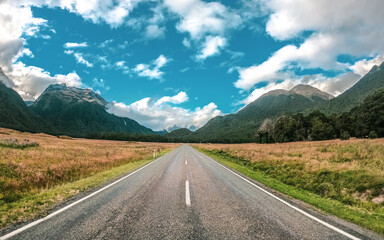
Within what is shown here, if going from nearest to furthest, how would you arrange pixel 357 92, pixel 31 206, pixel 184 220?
pixel 184 220
pixel 31 206
pixel 357 92

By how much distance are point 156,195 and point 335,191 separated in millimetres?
8475

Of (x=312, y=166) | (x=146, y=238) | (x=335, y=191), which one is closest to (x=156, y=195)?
(x=146, y=238)

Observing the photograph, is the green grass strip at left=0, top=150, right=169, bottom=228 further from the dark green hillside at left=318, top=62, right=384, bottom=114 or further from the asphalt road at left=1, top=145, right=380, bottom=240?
the dark green hillside at left=318, top=62, right=384, bottom=114

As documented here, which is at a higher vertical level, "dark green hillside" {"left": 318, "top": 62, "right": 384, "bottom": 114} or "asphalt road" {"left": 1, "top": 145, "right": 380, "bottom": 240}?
"dark green hillside" {"left": 318, "top": 62, "right": 384, "bottom": 114}

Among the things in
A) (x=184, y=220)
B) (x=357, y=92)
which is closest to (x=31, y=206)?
(x=184, y=220)

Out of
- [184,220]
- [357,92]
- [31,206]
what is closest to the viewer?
[184,220]

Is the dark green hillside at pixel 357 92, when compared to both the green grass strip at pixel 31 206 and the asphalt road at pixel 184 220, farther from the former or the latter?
the green grass strip at pixel 31 206

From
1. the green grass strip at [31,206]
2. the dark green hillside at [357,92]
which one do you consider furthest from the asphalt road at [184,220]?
the dark green hillside at [357,92]

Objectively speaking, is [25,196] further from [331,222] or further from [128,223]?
[331,222]

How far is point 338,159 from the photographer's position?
1430 cm

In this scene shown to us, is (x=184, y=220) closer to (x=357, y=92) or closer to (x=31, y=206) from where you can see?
(x=31, y=206)

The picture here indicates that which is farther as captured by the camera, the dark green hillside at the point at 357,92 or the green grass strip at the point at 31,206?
the dark green hillside at the point at 357,92

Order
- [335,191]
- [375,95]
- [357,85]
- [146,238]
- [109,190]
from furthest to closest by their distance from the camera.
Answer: [357,85]
[375,95]
[335,191]
[109,190]
[146,238]

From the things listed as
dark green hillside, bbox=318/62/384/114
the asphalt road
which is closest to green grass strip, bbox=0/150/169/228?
the asphalt road
